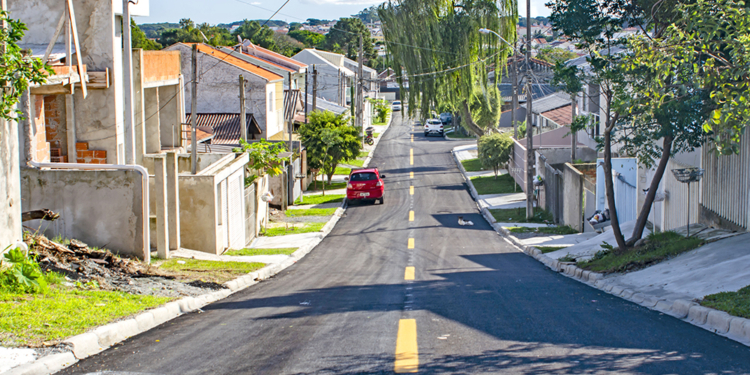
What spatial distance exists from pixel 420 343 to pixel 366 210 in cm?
2296

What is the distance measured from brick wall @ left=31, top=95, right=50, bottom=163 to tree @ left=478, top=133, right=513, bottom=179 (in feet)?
88.7

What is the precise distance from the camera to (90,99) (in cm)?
1623

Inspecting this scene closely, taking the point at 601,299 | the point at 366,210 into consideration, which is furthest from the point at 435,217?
the point at 601,299

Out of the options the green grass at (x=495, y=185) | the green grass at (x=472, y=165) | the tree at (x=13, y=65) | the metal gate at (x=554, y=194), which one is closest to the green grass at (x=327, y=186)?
the green grass at (x=495, y=185)

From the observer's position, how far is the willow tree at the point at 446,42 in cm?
3869

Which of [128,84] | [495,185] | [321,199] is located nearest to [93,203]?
[128,84]

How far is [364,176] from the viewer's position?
31.1m

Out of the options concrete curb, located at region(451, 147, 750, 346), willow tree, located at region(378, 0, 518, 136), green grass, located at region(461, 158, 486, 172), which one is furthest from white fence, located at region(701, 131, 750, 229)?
green grass, located at region(461, 158, 486, 172)

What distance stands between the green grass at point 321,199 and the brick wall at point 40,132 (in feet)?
56.3

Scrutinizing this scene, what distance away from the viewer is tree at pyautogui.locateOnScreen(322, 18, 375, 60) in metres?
108

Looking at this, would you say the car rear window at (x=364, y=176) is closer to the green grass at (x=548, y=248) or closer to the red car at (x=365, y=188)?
the red car at (x=365, y=188)

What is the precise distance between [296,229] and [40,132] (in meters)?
10.8

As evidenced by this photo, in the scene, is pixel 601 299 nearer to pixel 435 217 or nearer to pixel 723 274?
pixel 723 274

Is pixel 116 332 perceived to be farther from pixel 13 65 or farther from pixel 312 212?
pixel 312 212
